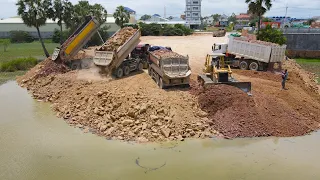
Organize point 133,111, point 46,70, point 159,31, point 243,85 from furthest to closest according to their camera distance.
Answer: point 159,31, point 46,70, point 243,85, point 133,111

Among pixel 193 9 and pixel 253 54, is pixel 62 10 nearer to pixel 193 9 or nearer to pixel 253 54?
pixel 253 54

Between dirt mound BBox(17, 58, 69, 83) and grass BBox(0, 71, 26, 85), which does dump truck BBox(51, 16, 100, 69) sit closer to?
dirt mound BBox(17, 58, 69, 83)

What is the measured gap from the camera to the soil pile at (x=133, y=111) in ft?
40.0

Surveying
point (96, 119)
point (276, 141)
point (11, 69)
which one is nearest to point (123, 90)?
point (96, 119)

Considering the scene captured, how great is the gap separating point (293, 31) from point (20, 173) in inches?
1334

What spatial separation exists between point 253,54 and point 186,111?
34.5 feet

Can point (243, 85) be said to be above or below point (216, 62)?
below

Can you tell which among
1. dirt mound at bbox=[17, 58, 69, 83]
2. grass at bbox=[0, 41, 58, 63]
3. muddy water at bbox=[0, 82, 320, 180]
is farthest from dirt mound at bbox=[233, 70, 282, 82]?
grass at bbox=[0, 41, 58, 63]

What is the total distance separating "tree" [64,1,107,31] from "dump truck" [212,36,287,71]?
19.3 metres

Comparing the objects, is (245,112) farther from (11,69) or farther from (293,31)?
(293,31)

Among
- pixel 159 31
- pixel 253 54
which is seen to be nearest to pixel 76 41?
pixel 253 54

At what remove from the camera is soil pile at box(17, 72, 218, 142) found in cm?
1220

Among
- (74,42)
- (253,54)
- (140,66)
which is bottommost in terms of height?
(140,66)

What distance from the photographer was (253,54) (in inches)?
833
